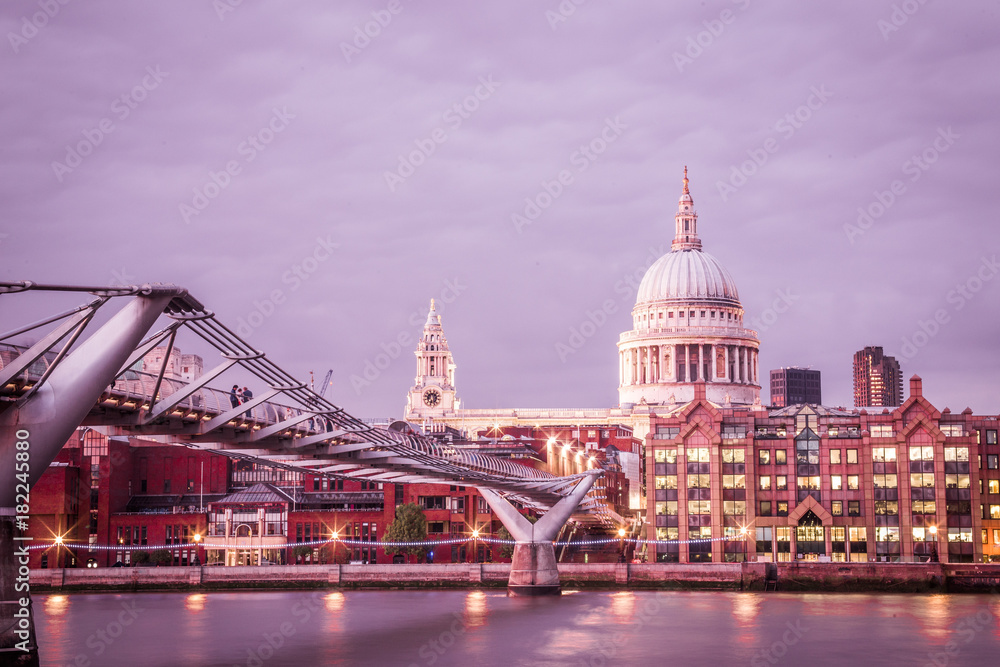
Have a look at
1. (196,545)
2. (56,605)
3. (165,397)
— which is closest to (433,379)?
(196,545)

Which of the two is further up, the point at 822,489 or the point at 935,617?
the point at 822,489

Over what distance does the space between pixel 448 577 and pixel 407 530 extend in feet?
41.4

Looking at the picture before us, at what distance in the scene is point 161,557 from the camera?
98.8 meters

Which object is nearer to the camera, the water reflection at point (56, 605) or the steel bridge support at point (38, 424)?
the steel bridge support at point (38, 424)

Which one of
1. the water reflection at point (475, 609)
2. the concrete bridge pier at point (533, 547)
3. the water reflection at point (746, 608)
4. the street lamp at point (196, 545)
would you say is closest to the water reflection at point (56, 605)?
the water reflection at point (475, 609)

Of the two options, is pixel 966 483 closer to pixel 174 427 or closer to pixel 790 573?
pixel 790 573

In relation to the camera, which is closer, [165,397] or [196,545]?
[165,397]

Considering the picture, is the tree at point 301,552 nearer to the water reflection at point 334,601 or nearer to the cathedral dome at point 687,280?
the water reflection at point 334,601

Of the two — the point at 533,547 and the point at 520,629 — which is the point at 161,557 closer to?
the point at 533,547

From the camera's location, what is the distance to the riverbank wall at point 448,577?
80.8 meters

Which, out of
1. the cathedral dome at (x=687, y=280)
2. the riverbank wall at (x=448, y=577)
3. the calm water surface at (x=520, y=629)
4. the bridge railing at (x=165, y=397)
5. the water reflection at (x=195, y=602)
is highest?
the cathedral dome at (x=687, y=280)

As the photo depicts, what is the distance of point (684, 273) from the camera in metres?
185

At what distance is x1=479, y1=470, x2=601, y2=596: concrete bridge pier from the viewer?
77.8 m

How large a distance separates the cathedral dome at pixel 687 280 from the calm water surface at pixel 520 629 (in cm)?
10438
